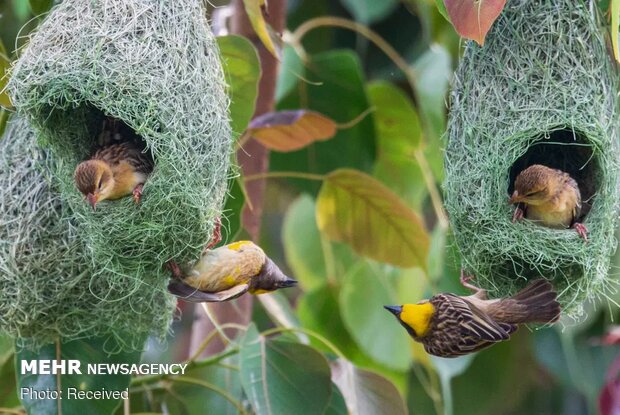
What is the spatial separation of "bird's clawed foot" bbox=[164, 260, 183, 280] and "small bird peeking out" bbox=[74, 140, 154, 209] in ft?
0.48

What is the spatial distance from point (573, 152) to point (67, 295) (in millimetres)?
1193

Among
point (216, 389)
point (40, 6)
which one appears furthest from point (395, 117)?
point (40, 6)

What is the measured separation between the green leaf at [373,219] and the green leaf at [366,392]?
395 millimetres

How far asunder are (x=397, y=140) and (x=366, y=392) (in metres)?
1.07

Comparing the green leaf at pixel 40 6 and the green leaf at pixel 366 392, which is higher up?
the green leaf at pixel 40 6

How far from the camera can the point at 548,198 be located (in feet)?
7.09

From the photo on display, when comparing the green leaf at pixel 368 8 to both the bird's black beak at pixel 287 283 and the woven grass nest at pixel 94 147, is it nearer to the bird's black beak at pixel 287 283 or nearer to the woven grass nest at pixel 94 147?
the woven grass nest at pixel 94 147

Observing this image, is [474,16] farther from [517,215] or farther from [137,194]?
[137,194]

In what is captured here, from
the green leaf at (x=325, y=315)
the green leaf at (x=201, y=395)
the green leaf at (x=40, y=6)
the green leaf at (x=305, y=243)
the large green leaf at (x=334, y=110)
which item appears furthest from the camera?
the green leaf at (x=305, y=243)

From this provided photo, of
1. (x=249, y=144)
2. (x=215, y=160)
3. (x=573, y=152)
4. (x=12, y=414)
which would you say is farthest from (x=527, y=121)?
(x=12, y=414)

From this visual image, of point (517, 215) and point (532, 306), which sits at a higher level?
point (517, 215)

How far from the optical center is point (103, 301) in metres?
2.35

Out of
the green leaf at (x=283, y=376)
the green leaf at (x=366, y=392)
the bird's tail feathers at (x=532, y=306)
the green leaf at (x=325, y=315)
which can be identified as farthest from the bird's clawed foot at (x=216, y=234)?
the green leaf at (x=325, y=315)

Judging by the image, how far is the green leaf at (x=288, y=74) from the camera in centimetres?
324
